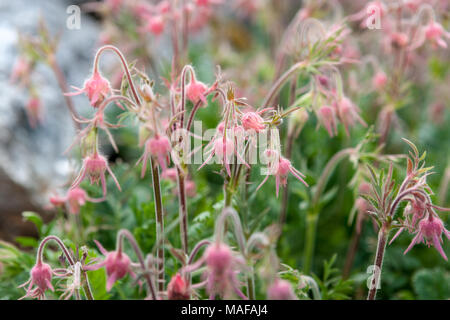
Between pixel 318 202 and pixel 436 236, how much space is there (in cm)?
88

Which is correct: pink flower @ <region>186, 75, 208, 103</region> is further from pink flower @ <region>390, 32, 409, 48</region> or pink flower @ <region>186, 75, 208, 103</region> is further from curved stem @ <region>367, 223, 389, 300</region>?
pink flower @ <region>390, 32, 409, 48</region>

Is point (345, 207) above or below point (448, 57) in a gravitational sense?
below

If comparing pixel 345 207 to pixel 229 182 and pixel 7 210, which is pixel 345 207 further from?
pixel 7 210

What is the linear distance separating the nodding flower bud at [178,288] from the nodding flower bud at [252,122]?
49 centimetres

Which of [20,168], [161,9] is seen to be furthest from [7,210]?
[161,9]

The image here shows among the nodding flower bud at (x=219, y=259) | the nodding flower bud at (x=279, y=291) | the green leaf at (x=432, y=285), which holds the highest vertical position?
the nodding flower bud at (x=219, y=259)

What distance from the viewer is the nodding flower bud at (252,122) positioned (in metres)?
1.40

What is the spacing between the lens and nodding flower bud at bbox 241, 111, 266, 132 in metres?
1.40

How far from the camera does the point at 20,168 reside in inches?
113

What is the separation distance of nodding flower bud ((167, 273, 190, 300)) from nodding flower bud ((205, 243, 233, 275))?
207mm

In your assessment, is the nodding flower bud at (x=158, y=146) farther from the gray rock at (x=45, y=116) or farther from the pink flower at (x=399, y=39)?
the gray rock at (x=45, y=116)

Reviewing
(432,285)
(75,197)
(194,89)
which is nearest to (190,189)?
(75,197)

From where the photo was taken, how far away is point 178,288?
4.29ft

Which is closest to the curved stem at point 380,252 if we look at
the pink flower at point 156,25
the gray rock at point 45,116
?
the pink flower at point 156,25
